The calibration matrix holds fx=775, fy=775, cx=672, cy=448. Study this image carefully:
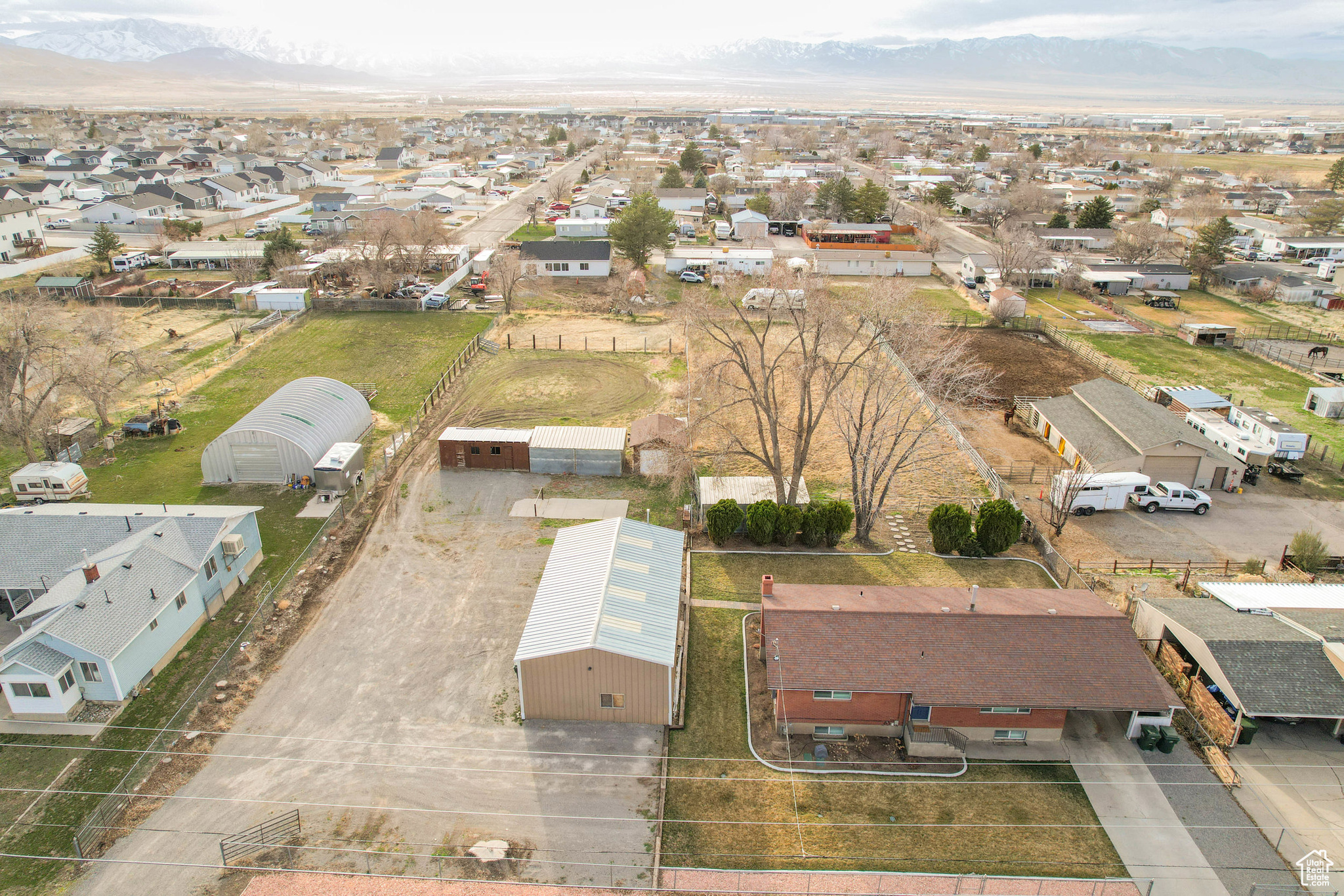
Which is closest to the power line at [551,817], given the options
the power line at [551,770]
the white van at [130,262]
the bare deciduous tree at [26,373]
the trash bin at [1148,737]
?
the power line at [551,770]

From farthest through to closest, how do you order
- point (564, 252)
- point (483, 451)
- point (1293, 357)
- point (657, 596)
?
point (564, 252)
point (1293, 357)
point (483, 451)
point (657, 596)

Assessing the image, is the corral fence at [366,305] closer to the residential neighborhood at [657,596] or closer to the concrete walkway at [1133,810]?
the residential neighborhood at [657,596]

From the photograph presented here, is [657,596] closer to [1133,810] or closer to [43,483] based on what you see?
[1133,810]

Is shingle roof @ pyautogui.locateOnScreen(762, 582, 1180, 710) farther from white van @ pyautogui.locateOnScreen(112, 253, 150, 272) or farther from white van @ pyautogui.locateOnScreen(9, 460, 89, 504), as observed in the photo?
white van @ pyautogui.locateOnScreen(112, 253, 150, 272)

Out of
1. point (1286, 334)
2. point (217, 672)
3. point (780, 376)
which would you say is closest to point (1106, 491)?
point (780, 376)

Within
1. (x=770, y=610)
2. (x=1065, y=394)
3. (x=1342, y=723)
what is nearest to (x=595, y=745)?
(x=770, y=610)

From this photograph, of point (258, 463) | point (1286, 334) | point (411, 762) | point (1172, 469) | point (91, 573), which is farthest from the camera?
point (1286, 334)

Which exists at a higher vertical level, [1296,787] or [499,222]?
[499,222]
